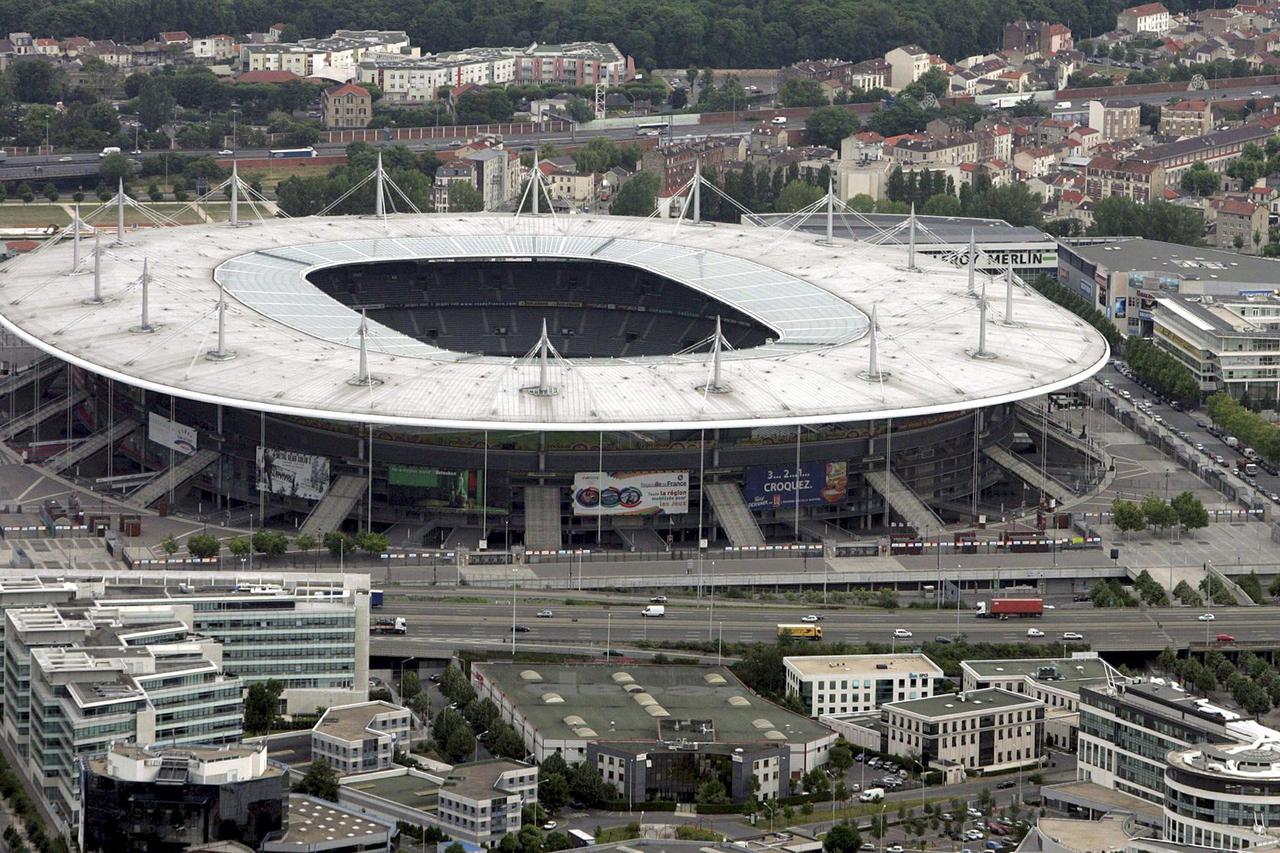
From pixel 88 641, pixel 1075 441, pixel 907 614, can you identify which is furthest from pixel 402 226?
pixel 88 641

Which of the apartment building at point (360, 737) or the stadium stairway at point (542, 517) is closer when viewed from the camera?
the apartment building at point (360, 737)

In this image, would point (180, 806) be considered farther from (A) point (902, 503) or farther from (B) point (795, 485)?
A: (A) point (902, 503)

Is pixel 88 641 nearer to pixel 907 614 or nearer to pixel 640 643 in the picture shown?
pixel 640 643

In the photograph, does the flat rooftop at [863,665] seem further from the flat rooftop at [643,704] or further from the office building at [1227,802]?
the office building at [1227,802]

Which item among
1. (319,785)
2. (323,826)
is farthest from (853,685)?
(323,826)

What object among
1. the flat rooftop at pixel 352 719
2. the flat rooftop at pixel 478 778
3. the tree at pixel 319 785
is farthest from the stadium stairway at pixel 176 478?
the tree at pixel 319 785
